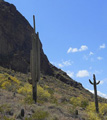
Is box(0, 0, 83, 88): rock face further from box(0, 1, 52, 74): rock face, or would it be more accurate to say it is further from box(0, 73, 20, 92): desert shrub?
box(0, 73, 20, 92): desert shrub

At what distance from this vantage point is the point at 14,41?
58062mm

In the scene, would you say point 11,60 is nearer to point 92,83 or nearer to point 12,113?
point 92,83

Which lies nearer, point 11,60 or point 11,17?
point 11,60

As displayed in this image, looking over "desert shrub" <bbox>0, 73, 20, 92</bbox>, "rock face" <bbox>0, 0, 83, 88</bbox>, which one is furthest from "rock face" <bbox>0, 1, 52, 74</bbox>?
"desert shrub" <bbox>0, 73, 20, 92</bbox>

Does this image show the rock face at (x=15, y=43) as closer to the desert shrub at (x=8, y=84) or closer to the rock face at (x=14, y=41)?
the rock face at (x=14, y=41)

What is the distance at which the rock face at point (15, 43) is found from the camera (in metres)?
50.9

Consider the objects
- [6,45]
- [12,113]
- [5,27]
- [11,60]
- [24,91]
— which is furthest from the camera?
[5,27]

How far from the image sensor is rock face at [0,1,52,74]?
5084 cm

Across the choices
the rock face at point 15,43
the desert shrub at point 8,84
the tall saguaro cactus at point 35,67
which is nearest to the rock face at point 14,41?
the rock face at point 15,43

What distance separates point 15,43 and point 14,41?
2.79 ft

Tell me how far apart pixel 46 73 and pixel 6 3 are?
102 feet

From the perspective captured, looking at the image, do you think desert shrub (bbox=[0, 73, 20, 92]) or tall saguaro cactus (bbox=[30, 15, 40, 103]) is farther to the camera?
desert shrub (bbox=[0, 73, 20, 92])

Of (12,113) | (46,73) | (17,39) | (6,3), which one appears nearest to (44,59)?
(46,73)

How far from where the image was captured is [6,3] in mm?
67625
